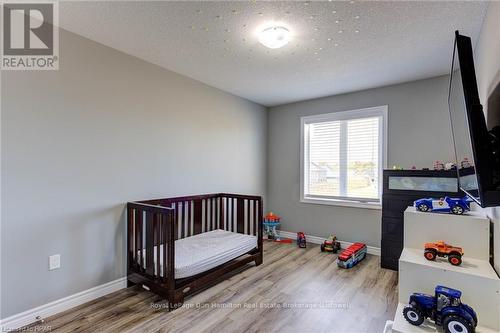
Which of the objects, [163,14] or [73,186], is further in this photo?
[73,186]

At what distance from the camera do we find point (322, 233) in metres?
3.98

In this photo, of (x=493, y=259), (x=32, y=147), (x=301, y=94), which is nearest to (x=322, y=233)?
(x=301, y=94)

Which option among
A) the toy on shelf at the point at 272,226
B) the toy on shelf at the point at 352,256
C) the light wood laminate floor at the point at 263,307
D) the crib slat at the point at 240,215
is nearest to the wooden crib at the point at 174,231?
the crib slat at the point at 240,215

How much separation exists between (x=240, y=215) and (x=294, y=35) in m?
2.27

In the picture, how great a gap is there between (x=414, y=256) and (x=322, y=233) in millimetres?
2430

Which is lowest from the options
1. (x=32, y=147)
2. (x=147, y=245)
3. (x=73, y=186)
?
(x=147, y=245)

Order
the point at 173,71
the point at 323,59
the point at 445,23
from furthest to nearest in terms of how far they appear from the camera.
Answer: the point at 173,71, the point at 323,59, the point at 445,23

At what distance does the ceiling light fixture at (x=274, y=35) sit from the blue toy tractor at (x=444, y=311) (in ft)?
6.56

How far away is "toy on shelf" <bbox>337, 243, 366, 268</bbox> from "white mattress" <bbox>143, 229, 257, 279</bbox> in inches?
41.8

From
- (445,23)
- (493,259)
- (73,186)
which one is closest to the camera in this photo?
(493,259)

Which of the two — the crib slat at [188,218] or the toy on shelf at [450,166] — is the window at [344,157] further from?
the crib slat at [188,218]

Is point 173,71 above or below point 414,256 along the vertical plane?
above

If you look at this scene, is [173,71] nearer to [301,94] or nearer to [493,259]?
[301,94]

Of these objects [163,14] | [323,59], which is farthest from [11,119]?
[323,59]
